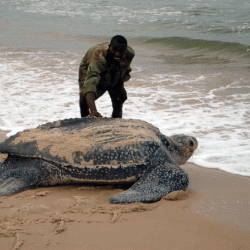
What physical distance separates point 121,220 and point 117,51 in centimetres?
132

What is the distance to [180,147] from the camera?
297 cm

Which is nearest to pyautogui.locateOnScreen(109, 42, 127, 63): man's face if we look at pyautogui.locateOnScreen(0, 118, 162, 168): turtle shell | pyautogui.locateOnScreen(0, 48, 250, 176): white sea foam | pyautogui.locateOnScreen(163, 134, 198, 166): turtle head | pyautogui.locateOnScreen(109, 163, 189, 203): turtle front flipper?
pyautogui.locateOnScreen(0, 118, 162, 168): turtle shell

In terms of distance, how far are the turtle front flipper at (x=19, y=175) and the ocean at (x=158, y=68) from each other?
1.35m

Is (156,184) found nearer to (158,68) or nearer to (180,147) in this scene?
(180,147)

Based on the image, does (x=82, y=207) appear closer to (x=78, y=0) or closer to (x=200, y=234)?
(x=200, y=234)

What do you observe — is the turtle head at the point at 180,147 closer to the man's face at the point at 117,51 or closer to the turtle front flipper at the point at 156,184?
the turtle front flipper at the point at 156,184

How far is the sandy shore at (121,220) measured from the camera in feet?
6.38

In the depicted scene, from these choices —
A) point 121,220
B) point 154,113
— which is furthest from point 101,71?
point 154,113

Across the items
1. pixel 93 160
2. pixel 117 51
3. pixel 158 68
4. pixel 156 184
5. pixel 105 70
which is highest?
pixel 117 51

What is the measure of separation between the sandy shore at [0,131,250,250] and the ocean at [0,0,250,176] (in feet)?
2.54

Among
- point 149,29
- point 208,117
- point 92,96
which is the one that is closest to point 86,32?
point 149,29

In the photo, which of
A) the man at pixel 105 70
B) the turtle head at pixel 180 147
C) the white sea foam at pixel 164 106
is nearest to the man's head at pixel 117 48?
the man at pixel 105 70

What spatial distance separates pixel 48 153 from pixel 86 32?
946cm

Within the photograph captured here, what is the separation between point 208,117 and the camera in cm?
446
